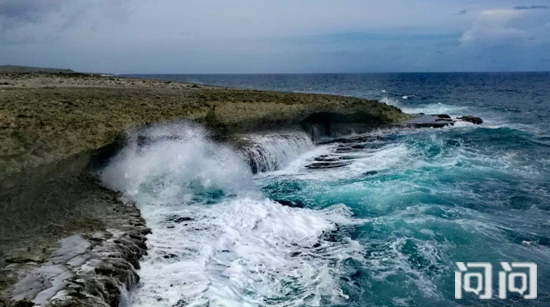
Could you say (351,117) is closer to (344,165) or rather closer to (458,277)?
(344,165)

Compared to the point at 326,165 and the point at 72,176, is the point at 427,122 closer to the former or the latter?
the point at 326,165

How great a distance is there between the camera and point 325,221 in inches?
438

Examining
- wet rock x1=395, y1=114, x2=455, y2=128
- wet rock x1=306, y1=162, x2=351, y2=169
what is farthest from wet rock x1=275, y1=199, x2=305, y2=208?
wet rock x1=395, y1=114, x2=455, y2=128

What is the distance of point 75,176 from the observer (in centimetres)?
1057

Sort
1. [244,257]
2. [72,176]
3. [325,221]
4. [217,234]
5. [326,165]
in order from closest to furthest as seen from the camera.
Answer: [244,257]
[217,234]
[72,176]
[325,221]
[326,165]

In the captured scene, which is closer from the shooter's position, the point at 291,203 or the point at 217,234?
the point at 217,234

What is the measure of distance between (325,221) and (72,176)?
20.4ft
